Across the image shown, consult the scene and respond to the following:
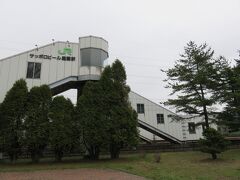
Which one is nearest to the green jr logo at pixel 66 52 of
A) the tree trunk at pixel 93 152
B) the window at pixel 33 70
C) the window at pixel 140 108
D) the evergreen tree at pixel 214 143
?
the window at pixel 33 70

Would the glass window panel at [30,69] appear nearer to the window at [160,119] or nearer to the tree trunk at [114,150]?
the tree trunk at [114,150]

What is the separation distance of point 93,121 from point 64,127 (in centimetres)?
186

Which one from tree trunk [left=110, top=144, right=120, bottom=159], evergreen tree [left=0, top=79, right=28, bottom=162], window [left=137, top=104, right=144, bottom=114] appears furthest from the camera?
window [left=137, top=104, right=144, bottom=114]

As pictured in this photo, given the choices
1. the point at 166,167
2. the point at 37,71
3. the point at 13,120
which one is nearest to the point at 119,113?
the point at 166,167

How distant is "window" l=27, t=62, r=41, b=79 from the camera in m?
16.2

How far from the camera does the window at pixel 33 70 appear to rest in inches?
639

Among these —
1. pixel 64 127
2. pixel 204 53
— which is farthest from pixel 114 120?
pixel 204 53

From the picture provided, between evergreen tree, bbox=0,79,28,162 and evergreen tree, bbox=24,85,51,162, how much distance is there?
1.31 ft

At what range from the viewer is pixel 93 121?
13922 mm

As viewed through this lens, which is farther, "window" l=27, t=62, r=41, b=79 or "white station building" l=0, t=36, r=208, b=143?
"window" l=27, t=62, r=41, b=79

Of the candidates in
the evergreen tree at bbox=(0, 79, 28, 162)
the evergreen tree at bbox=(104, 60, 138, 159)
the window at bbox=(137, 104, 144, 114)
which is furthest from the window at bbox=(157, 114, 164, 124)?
the evergreen tree at bbox=(0, 79, 28, 162)

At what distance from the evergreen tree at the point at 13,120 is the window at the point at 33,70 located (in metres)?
2.09

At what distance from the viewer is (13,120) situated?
1326cm

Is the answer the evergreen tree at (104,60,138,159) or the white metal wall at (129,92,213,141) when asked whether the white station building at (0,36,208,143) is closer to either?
the evergreen tree at (104,60,138,159)
